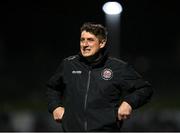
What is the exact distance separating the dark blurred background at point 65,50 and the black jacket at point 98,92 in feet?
7.97

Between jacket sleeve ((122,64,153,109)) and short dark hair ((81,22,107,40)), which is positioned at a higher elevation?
short dark hair ((81,22,107,40))

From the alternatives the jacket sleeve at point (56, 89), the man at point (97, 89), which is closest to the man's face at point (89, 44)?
the man at point (97, 89)

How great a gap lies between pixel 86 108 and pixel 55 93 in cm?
17

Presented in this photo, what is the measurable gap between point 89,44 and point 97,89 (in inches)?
6.2

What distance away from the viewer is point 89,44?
5.29 ft

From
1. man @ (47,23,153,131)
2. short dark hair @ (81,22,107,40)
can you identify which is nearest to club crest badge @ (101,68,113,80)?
man @ (47,23,153,131)

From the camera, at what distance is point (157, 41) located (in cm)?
418

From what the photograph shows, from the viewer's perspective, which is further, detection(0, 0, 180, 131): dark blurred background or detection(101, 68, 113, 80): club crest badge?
detection(0, 0, 180, 131): dark blurred background

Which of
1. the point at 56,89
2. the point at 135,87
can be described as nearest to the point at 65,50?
the point at 56,89

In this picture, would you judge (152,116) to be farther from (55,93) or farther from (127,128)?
(55,93)

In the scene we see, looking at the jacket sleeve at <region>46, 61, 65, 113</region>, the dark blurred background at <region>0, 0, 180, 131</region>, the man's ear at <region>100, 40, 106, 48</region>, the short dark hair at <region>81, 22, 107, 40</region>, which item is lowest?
the dark blurred background at <region>0, 0, 180, 131</region>

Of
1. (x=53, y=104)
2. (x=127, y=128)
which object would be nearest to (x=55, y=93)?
(x=53, y=104)

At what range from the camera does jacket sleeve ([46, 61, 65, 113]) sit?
168 cm

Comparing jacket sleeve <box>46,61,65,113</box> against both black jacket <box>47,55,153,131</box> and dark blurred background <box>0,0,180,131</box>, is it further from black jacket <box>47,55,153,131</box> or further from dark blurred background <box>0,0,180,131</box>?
dark blurred background <box>0,0,180,131</box>
